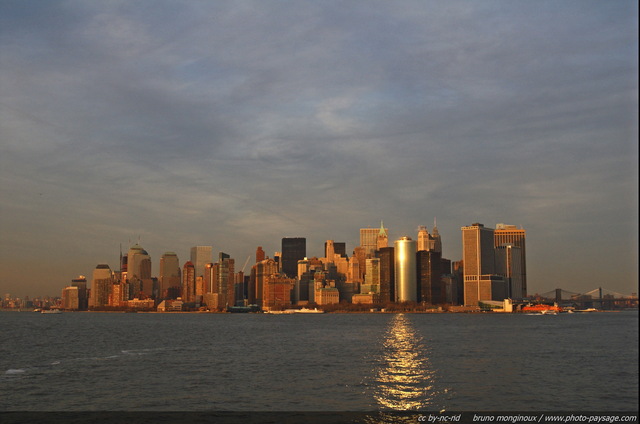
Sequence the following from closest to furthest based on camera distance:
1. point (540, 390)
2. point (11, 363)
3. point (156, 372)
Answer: point (540, 390)
point (156, 372)
point (11, 363)

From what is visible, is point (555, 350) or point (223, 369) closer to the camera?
point (223, 369)

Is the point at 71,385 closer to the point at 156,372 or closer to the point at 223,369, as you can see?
the point at 156,372

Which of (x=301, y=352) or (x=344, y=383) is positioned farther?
(x=301, y=352)

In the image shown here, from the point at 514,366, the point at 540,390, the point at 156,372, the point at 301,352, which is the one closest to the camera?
the point at 540,390

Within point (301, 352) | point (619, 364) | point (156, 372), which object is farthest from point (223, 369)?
point (619, 364)

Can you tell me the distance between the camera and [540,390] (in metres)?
55.5

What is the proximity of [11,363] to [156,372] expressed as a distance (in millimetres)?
26025
